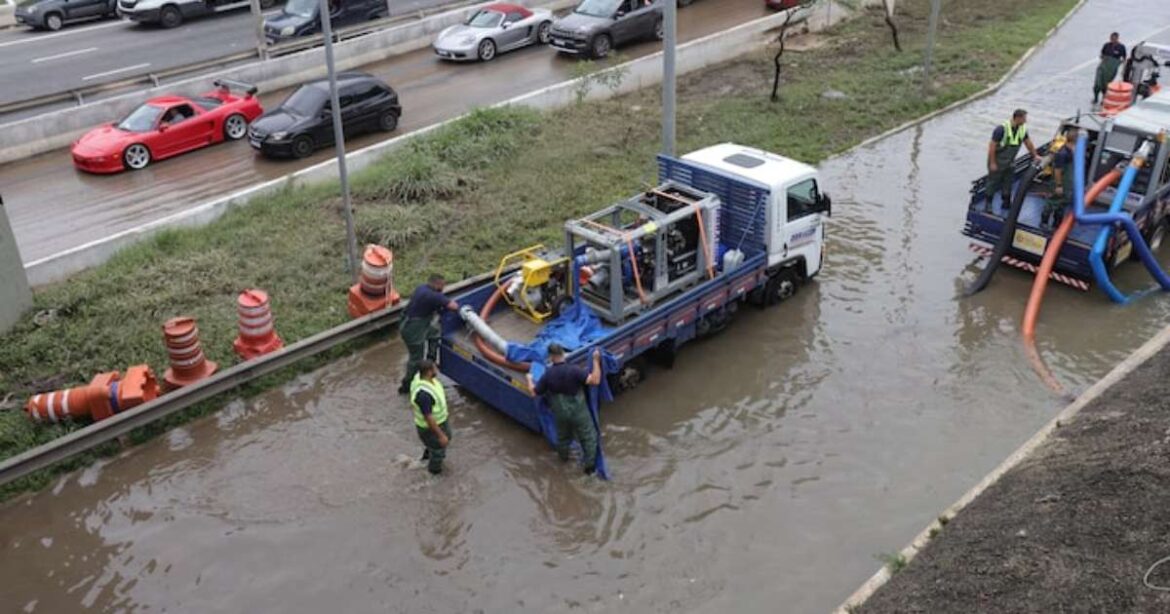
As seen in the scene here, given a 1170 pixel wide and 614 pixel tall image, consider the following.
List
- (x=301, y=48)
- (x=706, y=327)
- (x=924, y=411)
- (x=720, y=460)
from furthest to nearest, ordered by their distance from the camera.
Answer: (x=301, y=48) < (x=706, y=327) < (x=924, y=411) < (x=720, y=460)

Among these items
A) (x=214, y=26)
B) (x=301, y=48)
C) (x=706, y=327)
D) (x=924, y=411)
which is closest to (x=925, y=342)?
(x=924, y=411)

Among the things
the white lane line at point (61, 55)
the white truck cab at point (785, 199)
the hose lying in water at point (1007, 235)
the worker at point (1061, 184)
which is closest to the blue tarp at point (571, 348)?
the white truck cab at point (785, 199)

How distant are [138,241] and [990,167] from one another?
13.7 m

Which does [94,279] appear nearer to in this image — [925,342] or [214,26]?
[925,342]

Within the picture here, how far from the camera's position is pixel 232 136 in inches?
834

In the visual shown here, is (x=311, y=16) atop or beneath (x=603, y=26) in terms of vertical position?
atop

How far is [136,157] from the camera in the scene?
1953 cm

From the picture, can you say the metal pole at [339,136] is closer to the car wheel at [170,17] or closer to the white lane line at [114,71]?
the white lane line at [114,71]

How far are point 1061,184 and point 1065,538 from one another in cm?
817

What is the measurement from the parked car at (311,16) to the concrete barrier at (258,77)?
3.12 ft

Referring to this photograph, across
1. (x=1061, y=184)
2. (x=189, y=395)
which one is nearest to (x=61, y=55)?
(x=189, y=395)

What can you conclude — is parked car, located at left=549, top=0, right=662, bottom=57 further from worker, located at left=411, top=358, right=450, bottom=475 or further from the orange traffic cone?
worker, located at left=411, top=358, right=450, bottom=475

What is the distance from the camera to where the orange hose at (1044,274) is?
13.1 meters

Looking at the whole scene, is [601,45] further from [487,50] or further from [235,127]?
[235,127]
